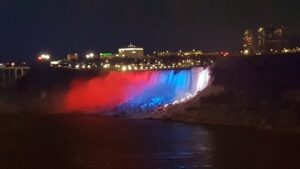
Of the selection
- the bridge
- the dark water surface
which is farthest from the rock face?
the bridge

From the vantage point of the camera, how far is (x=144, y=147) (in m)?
56.5

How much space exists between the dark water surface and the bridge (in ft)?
239

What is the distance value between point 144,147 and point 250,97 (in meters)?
23.5

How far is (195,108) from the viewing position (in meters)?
81.4

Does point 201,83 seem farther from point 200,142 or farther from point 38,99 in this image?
point 38,99

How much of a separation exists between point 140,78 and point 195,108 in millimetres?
29403

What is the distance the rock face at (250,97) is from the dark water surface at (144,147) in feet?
13.5

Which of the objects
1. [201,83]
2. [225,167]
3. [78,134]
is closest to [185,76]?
[201,83]

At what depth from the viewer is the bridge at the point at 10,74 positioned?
149 m

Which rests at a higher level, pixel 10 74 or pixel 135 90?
pixel 10 74

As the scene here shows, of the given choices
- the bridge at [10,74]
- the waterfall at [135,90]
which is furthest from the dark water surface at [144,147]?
the bridge at [10,74]

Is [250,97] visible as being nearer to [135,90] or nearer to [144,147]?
[144,147]

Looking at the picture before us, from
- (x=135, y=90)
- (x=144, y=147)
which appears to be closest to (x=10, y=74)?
(x=135, y=90)

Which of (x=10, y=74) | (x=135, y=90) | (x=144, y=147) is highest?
(x=10, y=74)
